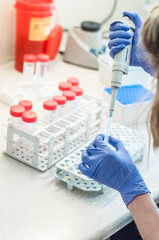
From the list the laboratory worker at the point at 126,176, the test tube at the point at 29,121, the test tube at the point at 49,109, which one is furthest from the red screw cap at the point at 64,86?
the laboratory worker at the point at 126,176

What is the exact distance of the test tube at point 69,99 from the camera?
151 cm

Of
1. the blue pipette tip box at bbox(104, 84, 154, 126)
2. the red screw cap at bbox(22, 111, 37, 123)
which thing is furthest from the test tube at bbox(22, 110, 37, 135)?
the blue pipette tip box at bbox(104, 84, 154, 126)

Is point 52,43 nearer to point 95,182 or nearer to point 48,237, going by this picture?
point 95,182

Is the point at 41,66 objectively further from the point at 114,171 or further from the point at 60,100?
Result: the point at 114,171

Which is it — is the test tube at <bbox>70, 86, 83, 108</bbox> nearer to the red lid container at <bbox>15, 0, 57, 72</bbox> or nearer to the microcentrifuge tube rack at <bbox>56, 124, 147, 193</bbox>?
the microcentrifuge tube rack at <bbox>56, 124, 147, 193</bbox>

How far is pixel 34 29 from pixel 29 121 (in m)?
0.71

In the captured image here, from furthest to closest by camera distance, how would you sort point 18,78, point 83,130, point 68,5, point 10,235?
point 68,5, point 18,78, point 83,130, point 10,235

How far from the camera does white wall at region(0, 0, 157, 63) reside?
2020mm

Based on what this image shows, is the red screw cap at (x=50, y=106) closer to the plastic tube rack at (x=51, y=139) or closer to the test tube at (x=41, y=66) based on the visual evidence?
the plastic tube rack at (x=51, y=139)

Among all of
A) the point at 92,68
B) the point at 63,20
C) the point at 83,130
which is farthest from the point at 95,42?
the point at 83,130

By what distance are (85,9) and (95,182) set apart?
143cm

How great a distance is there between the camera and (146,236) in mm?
1135

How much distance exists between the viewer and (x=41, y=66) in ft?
6.05

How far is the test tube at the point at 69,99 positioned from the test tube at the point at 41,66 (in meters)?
0.34
